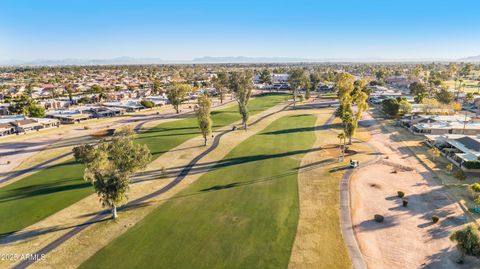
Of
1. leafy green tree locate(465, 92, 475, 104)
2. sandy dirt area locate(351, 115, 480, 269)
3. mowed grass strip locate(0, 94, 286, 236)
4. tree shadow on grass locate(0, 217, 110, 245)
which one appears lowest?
→ tree shadow on grass locate(0, 217, 110, 245)

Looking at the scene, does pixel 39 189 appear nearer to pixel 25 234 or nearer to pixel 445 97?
pixel 25 234

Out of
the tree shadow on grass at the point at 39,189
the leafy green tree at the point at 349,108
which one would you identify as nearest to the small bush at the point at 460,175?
the leafy green tree at the point at 349,108

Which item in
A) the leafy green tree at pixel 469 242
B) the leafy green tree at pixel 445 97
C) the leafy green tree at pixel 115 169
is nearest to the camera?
the leafy green tree at pixel 469 242

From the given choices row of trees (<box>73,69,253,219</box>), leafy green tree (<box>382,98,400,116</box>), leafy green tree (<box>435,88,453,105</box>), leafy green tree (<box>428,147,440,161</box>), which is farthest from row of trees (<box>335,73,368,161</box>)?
leafy green tree (<box>435,88,453,105</box>)

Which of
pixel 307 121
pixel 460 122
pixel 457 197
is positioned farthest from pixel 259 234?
pixel 460 122

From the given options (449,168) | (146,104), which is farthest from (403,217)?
(146,104)

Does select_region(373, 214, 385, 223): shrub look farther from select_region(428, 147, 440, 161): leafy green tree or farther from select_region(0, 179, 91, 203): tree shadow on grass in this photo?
select_region(0, 179, 91, 203): tree shadow on grass

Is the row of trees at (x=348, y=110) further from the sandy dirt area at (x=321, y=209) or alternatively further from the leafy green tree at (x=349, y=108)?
the sandy dirt area at (x=321, y=209)

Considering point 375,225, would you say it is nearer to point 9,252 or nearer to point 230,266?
point 230,266
